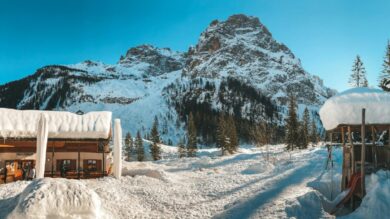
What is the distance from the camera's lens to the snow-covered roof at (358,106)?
15.0 m

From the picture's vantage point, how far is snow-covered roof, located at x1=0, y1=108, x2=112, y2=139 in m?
24.0

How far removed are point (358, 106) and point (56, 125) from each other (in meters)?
19.9

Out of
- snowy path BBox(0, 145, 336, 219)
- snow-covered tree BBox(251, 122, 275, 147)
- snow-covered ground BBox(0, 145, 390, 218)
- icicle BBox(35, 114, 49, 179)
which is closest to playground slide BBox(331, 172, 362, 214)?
snow-covered ground BBox(0, 145, 390, 218)

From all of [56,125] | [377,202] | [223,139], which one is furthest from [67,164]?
[223,139]

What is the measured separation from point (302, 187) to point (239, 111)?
450 ft

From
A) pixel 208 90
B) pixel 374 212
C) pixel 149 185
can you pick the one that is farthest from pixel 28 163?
pixel 208 90

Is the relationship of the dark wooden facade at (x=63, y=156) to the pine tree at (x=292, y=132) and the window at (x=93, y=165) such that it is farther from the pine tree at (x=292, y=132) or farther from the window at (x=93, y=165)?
the pine tree at (x=292, y=132)

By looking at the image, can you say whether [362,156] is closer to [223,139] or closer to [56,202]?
[56,202]

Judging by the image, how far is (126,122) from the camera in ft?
550

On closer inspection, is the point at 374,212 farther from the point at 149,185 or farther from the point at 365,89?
the point at 149,185

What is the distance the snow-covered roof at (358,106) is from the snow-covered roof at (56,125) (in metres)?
16.2

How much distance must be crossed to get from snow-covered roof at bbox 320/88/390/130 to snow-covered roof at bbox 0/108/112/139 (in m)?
16.2

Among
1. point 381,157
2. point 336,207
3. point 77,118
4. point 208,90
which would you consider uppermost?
point 208,90

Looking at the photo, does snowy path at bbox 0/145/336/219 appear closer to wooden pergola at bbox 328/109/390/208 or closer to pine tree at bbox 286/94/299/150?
wooden pergola at bbox 328/109/390/208
